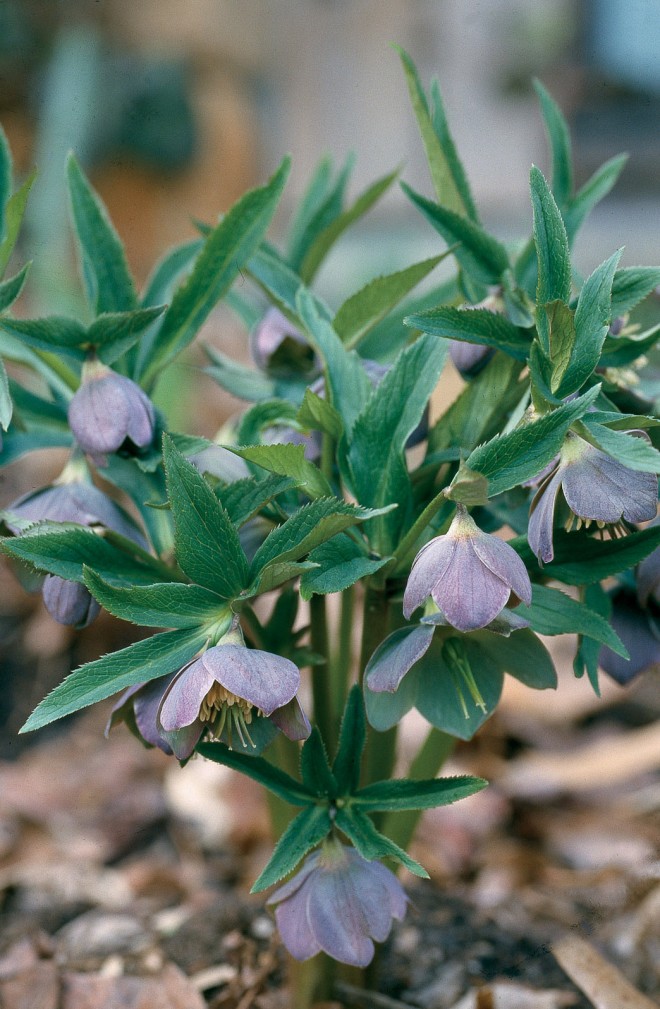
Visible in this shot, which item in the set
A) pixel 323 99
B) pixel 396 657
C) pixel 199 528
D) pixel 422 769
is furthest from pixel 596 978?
pixel 323 99

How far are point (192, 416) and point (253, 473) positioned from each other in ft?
5.64

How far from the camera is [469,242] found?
0.71 metres

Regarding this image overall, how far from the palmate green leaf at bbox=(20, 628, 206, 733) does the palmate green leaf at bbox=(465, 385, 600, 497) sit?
0.66 ft

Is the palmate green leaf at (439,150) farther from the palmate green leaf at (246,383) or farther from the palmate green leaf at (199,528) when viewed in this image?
the palmate green leaf at (199,528)

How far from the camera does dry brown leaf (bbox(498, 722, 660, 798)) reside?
1.48m

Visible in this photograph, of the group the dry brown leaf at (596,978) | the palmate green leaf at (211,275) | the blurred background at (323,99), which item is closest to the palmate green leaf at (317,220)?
the palmate green leaf at (211,275)

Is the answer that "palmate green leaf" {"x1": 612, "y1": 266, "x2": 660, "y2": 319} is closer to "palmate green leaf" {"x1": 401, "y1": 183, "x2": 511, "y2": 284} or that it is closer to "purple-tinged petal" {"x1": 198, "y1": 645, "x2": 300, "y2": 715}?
"palmate green leaf" {"x1": 401, "y1": 183, "x2": 511, "y2": 284}

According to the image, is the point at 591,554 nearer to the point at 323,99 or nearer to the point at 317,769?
the point at 317,769

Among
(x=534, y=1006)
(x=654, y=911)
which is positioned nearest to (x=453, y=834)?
(x=654, y=911)

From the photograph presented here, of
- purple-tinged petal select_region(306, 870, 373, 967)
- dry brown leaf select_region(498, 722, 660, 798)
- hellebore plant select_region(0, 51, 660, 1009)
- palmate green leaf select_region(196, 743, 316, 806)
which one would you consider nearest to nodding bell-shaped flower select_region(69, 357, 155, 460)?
hellebore plant select_region(0, 51, 660, 1009)

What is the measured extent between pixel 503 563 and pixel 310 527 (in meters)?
0.12

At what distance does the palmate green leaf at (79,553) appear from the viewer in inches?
23.1

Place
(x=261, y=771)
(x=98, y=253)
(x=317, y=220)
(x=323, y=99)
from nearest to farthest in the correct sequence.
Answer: (x=261, y=771), (x=98, y=253), (x=317, y=220), (x=323, y=99)

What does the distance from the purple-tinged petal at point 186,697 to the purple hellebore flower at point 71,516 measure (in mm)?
123
